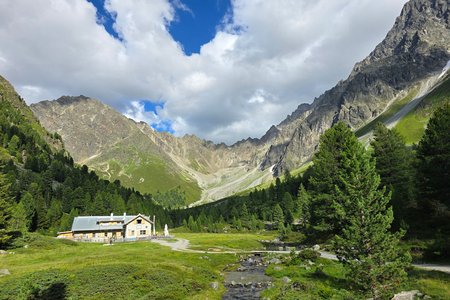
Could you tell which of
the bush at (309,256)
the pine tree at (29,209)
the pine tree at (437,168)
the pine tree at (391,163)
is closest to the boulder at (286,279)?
the bush at (309,256)

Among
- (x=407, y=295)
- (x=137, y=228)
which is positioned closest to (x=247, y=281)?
(x=407, y=295)

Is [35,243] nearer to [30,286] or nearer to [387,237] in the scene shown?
[30,286]

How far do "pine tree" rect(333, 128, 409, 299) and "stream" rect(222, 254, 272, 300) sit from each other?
43.9 ft

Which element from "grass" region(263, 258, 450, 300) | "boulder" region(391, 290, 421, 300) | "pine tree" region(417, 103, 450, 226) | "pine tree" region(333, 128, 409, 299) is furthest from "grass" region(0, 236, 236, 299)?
"pine tree" region(417, 103, 450, 226)

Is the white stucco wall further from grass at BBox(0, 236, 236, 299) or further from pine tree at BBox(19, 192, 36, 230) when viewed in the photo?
grass at BBox(0, 236, 236, 299)

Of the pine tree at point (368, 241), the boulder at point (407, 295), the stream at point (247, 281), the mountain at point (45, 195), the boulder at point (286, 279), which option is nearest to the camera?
the pine tree at point (368, 241)

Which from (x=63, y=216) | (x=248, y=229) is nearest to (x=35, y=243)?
(x=63, y=216)

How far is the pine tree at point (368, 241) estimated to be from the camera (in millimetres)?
23062

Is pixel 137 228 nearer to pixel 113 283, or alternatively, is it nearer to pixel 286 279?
pixel 113 283

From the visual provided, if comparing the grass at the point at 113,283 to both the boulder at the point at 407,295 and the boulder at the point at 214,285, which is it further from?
the boulder at the point at 407,295

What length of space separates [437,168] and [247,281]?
3167cm

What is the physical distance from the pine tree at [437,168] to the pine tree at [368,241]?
23572 millimetres

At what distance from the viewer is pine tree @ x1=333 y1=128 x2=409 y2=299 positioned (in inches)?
908

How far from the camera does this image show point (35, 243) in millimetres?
70875
